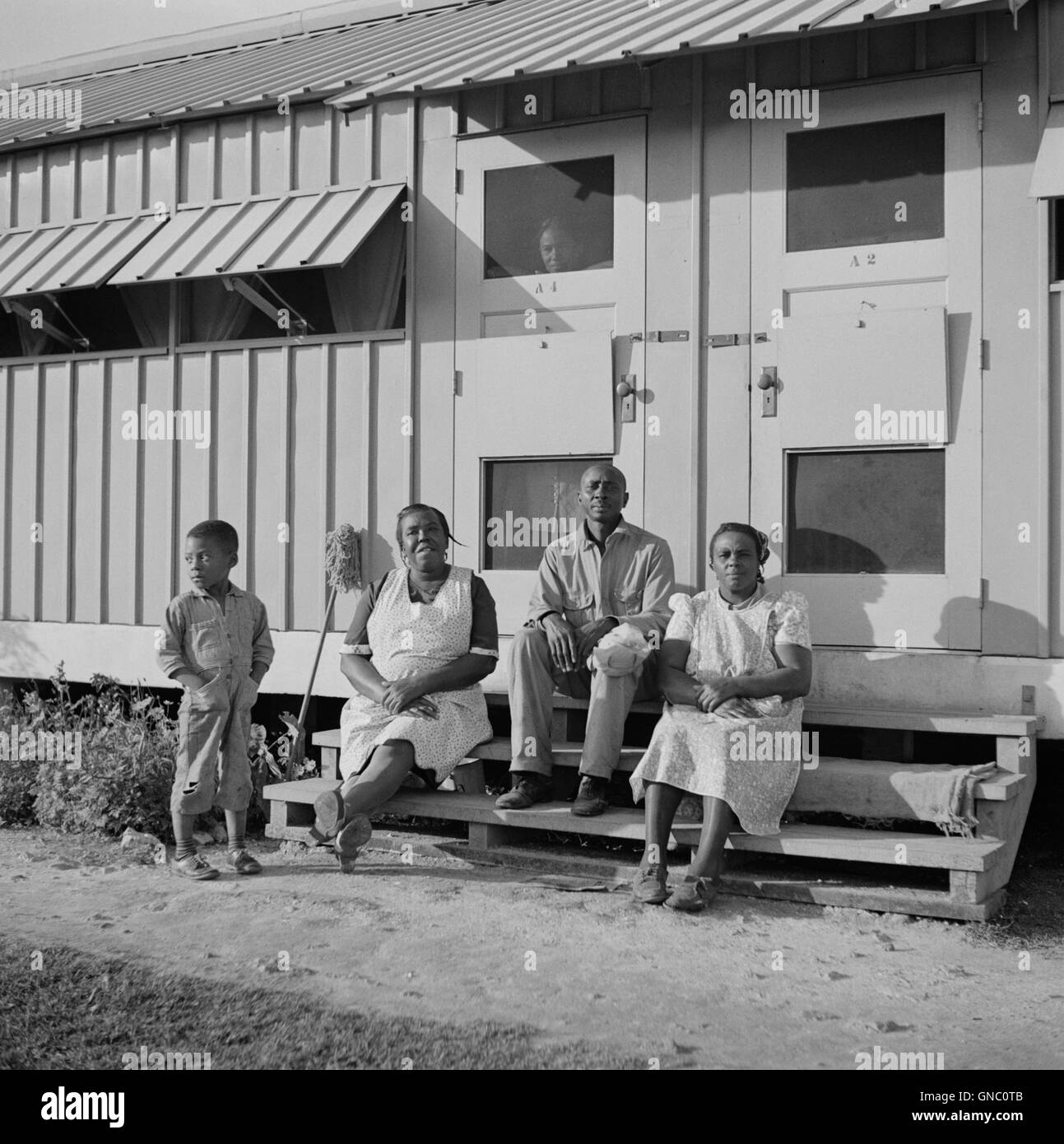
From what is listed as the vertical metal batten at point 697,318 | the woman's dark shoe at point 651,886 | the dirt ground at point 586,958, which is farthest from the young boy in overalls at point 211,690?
the vertical metal batten at point 697,318

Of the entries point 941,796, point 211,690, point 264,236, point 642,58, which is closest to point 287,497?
point 264,236

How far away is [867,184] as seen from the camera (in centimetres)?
584

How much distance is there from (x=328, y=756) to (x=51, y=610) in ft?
8.64

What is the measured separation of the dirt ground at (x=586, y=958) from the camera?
3.48 metres

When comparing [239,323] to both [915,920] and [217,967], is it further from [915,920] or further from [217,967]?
[915,920]

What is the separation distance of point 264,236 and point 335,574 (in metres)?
1.90

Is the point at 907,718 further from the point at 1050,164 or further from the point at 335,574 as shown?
the point at 335,574

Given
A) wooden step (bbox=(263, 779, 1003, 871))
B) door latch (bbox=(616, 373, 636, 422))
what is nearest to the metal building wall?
door latch (bbox=(616, 373, 636, 422))

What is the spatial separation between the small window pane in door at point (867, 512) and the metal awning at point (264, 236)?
263 cm

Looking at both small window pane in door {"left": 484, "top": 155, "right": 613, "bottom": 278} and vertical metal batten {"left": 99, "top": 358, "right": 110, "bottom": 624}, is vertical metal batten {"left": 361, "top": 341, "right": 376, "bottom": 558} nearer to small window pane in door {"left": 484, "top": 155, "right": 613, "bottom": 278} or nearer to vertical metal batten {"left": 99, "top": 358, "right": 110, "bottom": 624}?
small window pane in door {"left": 484, "top": 155, "right": 613, "bottom": 278}

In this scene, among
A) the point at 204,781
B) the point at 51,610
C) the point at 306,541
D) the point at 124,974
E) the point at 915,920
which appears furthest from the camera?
the point at 51,610

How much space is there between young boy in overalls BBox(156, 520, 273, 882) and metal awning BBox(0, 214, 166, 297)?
8.14 ft

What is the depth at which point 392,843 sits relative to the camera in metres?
5.61

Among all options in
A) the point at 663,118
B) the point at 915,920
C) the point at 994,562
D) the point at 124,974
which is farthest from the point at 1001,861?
the point at 663,118
